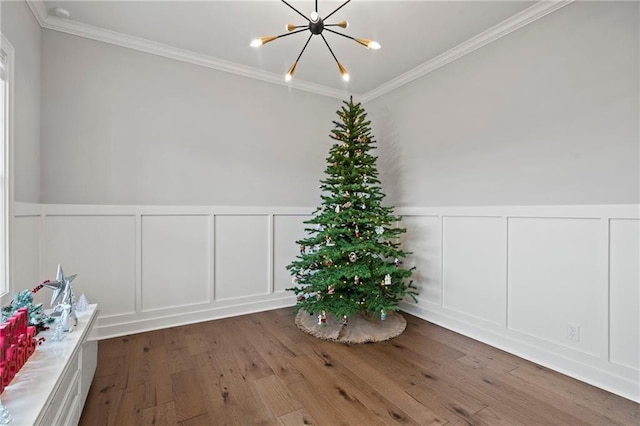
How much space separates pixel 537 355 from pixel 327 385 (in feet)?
5.21

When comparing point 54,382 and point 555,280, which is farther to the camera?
point 555,280

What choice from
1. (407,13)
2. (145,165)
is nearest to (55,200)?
(145,165)

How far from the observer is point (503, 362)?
2209mm

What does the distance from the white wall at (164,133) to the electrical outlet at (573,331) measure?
2.58 meters

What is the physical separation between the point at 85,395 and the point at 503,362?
8.88 ft

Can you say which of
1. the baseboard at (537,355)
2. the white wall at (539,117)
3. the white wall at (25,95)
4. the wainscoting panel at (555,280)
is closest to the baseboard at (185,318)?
the white wall at (25,95)

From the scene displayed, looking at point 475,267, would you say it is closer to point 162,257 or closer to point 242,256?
point 242,256

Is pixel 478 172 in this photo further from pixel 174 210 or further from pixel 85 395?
pixel 85 395

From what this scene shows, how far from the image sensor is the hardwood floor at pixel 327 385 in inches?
64.1

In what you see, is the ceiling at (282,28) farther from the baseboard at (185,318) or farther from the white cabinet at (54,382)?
the baseboard at (185,318)

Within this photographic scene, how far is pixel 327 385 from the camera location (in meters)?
1.91

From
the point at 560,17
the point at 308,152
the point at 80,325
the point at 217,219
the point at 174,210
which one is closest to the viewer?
the point at 80,325

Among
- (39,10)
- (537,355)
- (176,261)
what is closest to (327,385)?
(537,355)

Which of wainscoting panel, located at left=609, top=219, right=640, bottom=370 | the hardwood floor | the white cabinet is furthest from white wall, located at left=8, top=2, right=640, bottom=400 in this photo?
the white cabinet
